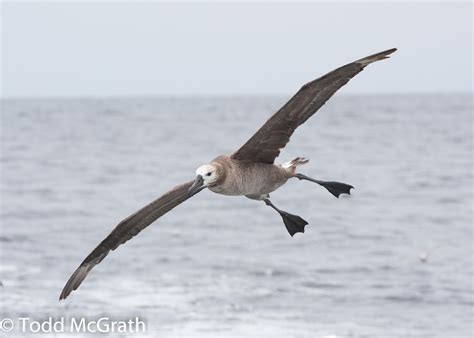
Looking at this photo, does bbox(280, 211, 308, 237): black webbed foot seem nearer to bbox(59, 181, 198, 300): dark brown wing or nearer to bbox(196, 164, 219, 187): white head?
bbox(59, 181, 198, 300): dark brown wing

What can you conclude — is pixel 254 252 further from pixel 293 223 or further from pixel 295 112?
pixel 295 112

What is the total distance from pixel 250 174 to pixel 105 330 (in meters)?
5.44

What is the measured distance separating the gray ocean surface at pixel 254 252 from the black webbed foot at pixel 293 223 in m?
3.18

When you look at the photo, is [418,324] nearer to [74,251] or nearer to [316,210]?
[74,251]

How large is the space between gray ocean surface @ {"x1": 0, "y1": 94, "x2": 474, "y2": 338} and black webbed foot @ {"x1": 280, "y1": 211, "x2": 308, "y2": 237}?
3.18 m

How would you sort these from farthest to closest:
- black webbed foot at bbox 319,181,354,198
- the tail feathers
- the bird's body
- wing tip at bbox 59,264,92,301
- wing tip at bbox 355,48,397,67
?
1. wing tip at bbox 59,264,92,301
2. black webbed foot at bbox 319,181,354,198
3. the tail feathers
4. the bird's body
5. wing tip at bbox 355,48,397,67

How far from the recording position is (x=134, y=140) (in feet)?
183

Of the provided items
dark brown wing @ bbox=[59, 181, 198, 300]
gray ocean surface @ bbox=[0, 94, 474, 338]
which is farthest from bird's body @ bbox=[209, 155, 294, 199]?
gray ocean surface @ bbox=[0, 94, 474, 338]

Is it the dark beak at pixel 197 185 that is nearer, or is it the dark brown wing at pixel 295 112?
the dark beak at pixel 197 185

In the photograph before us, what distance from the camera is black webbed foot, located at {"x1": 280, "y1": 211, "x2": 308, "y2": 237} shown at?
1078cm

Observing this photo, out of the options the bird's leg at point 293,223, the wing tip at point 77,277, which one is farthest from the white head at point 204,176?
the wing tip at point 77,277

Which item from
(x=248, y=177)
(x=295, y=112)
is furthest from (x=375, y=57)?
(x=248, y=177)

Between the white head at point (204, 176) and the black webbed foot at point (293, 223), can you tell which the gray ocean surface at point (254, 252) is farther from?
the white head at point (204, 176)

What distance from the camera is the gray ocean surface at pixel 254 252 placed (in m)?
14.6
